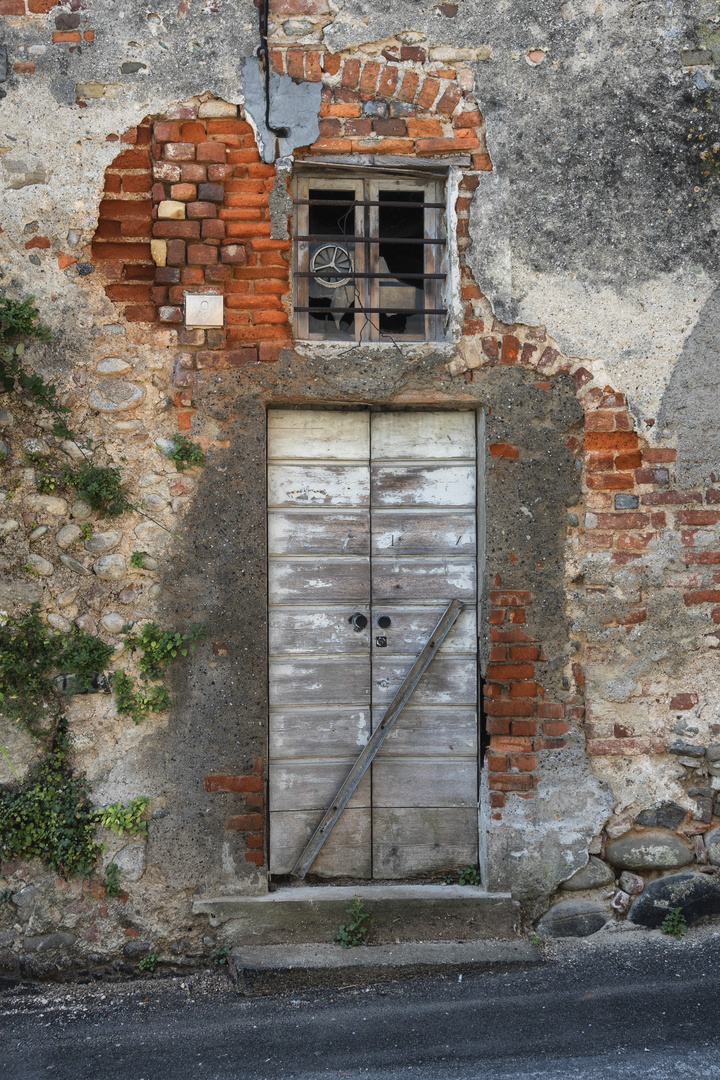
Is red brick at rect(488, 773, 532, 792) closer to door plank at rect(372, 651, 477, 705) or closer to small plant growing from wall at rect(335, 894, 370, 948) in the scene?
door plank at rect(372, 651, 477, 705)

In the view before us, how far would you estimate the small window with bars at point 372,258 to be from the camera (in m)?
3.69

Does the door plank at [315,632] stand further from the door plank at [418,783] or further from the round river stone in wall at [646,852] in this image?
the round river stone in wall at [646,852]

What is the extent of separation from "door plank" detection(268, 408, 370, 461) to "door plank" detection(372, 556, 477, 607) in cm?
54

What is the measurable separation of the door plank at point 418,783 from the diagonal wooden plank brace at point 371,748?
0.34 feet

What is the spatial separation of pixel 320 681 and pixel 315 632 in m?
0.23

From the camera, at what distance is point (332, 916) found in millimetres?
3496

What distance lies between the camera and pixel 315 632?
369 centimetres

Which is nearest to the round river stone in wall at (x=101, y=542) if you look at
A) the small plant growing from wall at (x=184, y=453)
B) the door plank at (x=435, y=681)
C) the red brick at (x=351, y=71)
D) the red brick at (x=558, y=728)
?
the small plant growing from wall at (x=184, y=453)

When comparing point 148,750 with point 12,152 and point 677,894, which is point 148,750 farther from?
point 12,152

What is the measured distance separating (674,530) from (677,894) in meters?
1.65

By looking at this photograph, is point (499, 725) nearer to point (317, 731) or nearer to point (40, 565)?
point (317, 731)

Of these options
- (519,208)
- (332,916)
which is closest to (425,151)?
(519,208)

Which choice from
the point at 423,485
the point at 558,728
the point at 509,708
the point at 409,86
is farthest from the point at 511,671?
the point at 409,86

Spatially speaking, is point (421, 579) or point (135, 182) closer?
point (135, 182)
